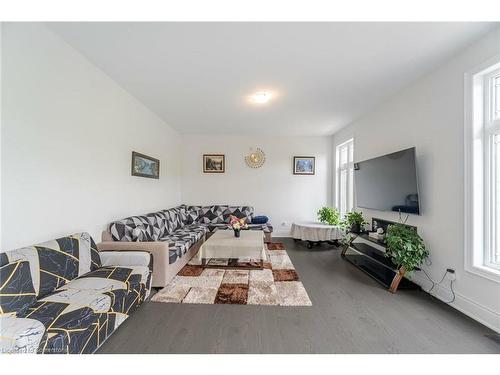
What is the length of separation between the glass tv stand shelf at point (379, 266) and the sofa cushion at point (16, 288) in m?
3.34

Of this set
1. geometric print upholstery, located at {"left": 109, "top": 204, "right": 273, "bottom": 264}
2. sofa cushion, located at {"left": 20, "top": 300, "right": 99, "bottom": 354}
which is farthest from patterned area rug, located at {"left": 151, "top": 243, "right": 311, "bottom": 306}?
sofa cushion, located at {"left": 20, "top": 300, "right": 99, "bottom": 354}

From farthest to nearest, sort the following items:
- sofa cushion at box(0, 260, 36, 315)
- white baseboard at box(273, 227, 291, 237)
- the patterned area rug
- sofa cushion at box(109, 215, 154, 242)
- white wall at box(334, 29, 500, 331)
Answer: white baseboard at box(273, 227, 291, 237) → sofa cushion at box(109, 215, 154, 242) → the patterned area rug → white wall at box(334, 29, 500, 331) → sofa cushion at box(0, 260, 36, 315)

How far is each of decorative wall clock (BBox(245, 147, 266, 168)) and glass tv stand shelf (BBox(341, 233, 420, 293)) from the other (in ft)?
9.31

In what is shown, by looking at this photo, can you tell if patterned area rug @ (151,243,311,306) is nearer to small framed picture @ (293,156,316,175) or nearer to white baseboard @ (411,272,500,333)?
white baseboard @ (411,272,500,333)

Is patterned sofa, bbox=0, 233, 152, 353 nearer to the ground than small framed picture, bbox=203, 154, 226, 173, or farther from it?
nearer to the ground

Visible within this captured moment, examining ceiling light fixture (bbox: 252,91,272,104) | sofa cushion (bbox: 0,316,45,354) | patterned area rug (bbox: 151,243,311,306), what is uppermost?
ceiling light fixture (bbox: 252,91,272,104)

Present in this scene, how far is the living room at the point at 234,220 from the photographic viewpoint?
5.22ft

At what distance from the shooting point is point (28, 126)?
170 cm

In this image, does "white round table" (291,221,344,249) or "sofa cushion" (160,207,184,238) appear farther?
"white round table" (291,221,344,249)

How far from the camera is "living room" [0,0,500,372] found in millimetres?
1592

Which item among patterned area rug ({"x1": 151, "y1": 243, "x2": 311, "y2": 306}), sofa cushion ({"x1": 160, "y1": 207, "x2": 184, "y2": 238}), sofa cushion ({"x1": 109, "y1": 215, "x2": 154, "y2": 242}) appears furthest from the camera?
sofa cushion ({"x1": 160, "y1": 207, "x2": 184, "y2": 238})

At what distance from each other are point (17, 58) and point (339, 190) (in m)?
5.41
